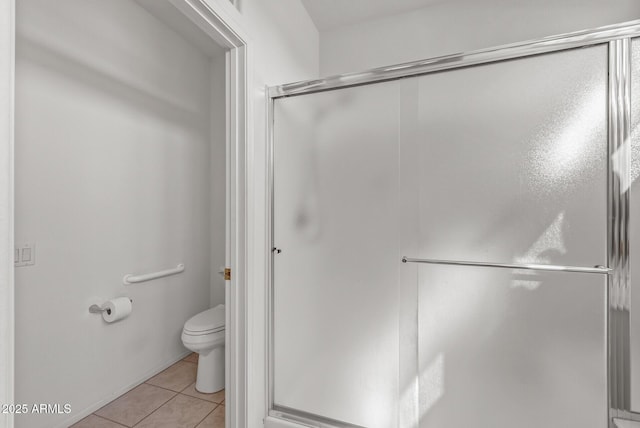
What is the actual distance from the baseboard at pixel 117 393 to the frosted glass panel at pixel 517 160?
2.14 m

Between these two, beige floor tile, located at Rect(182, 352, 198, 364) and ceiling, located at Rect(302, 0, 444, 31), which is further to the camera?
beige floor tile, located at Rect(182, 352, 198, 364)

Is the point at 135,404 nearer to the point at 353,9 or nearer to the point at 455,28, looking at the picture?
the point at 353,9

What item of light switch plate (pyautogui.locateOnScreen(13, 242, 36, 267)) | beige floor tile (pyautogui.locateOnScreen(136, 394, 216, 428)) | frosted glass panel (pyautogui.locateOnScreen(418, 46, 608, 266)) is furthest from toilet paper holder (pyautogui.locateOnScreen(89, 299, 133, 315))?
frosted glass panel (pyautogui.locateOnScreen(418, 46, 608, 266))

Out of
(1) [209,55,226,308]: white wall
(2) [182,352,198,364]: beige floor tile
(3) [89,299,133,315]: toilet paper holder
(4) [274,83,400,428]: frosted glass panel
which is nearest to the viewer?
(4) [274,83,400,428]: frosted glass panel

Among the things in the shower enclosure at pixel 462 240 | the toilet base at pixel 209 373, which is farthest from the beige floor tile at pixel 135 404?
the shower enclosure at pixel 462 240

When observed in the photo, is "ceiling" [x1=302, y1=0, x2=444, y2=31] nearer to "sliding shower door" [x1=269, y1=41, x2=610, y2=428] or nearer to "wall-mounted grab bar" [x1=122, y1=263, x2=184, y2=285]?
"sliding shower door" [x1=269, y1=41, x2=610, y2=428]

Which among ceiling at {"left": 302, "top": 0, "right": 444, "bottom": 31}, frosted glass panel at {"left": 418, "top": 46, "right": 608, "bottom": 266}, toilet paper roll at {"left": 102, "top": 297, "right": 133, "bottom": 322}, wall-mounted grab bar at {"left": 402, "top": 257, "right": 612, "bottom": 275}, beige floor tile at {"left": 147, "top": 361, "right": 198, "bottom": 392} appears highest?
ceiling at {"left": 302, "top": 0, "right": 444, "bottom": 31}

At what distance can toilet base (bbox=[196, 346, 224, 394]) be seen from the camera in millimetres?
2016

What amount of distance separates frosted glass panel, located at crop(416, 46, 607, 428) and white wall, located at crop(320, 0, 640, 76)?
36.6 inches

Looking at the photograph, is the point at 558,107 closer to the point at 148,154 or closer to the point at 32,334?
the point at 148,154

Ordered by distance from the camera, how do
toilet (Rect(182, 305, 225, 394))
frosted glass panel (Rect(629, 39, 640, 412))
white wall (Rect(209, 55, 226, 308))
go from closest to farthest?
frosted glass panel (Rect(629, 39, 640, 412)) < toilet (Rect(182, 305, 225, 394)) < white wall (Rect(209, 55, 226, 308))

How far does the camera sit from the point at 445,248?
135 cm

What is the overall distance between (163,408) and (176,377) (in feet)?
1.21

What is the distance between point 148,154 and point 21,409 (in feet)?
5.24
